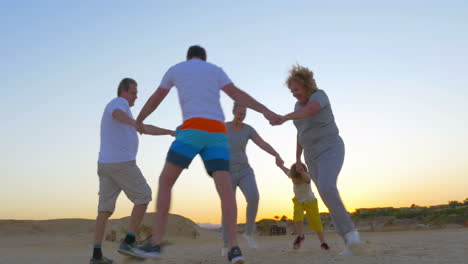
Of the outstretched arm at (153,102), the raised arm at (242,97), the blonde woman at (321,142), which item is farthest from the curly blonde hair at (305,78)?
the outstretched arm at (153,102)

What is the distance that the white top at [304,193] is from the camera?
7.86 meters

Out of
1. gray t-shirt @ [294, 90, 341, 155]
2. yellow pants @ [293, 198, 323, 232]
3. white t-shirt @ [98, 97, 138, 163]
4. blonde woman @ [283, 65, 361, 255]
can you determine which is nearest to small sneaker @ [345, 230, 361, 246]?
blonde woman @ [283, 65, 361, 255]

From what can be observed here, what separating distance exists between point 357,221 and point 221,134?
65.3 ft

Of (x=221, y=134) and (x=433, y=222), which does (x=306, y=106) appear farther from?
(x=433, y=222)

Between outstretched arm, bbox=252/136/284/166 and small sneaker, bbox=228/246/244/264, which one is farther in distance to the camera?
outstretched arm, bbox=252/136/284/166

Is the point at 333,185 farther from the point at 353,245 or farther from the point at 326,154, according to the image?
the point at 353,245

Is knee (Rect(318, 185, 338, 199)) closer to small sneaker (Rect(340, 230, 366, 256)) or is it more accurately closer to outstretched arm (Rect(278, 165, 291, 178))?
small sneaker (Rect(340, 230, 366, 256))

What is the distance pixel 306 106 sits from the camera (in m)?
5.38

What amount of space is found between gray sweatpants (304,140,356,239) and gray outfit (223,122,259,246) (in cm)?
200

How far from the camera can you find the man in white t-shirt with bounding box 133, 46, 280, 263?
395 centimetres

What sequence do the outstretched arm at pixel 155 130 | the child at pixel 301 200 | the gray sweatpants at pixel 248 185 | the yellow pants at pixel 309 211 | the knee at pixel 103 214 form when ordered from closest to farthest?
the outstretched arm at pixel 155 130 < the knee at pixel 103 214 < the gray sweatpants at pixel 248 185 < the yellow pants at pixel 309 211 < the child at pixel 301 200

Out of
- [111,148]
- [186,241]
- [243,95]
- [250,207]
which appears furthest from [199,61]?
[186,241]

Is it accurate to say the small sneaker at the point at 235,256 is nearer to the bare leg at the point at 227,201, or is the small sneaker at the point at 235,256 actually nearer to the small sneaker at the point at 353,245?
the bare leg at the point at 227,201

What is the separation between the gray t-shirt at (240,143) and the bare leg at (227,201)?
130 inches
